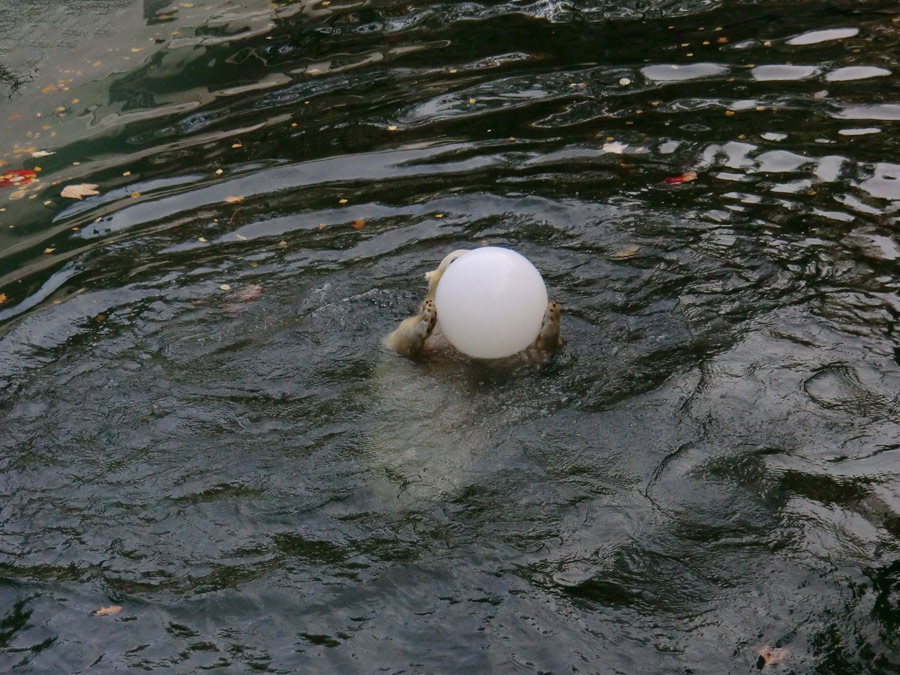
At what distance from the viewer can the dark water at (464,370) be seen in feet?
16.1

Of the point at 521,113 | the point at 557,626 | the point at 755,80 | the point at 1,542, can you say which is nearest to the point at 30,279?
the point at 1,542

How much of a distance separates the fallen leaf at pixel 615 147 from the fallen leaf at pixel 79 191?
18.0 feet

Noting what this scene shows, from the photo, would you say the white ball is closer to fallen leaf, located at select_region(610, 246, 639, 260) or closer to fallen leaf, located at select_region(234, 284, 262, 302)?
fallen leaf, located at select_region(610, 246, 639, 260)

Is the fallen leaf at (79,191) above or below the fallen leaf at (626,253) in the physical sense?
above

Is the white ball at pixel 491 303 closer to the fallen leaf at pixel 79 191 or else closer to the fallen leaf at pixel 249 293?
the fallen leaf at pixel 249 293

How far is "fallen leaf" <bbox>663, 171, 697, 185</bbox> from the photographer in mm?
8852

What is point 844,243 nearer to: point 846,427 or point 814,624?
point 846,427

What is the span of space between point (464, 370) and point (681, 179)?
3543 mm

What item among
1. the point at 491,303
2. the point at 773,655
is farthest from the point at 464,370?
the point at 773,655

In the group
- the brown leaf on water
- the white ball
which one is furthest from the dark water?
the white ball

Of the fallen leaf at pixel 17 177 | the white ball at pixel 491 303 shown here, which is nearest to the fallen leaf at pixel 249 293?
the white ball at pixel 491 303

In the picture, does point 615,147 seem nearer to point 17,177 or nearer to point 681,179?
point 681,179

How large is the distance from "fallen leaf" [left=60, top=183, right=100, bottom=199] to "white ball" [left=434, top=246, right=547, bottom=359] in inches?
217

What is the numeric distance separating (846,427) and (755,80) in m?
5.97
